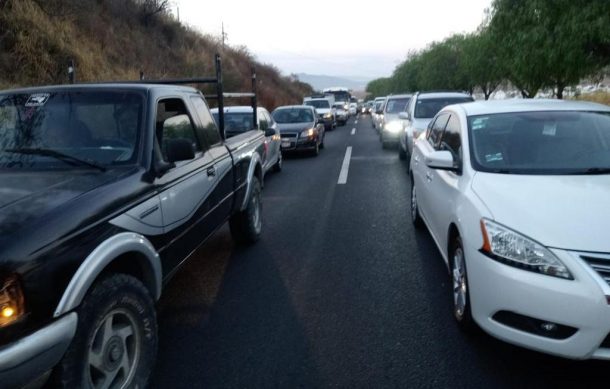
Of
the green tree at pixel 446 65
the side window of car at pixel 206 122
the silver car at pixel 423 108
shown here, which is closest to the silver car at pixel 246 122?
the silver car at pixel 423 108

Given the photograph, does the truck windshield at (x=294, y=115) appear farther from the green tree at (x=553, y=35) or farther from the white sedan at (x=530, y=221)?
the white sedan at (x=530, y=221)

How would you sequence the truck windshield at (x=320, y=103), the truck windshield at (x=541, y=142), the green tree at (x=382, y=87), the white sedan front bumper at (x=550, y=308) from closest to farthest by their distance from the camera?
the white sedan front bumper at (x=550, y=308) → the truck windshield at (x=541, y=142) → the truck windshield at (x=320, y=103) → the green tree at (x=382, y=87)

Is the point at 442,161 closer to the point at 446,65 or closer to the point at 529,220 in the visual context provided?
the point at 529,220

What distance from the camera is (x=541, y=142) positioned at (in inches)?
174

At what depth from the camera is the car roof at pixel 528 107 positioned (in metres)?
4.84

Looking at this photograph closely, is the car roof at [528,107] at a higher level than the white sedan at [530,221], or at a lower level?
higher

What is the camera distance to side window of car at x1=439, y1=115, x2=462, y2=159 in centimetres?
475

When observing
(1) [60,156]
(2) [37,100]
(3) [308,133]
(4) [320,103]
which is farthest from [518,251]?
(4) [320,103]

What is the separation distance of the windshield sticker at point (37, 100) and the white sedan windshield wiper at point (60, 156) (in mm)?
420

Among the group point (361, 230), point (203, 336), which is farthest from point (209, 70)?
point (203, 336)

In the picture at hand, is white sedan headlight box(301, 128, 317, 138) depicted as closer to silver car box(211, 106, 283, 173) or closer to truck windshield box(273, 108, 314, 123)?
truck windshield box(273, 108, 314, 123)

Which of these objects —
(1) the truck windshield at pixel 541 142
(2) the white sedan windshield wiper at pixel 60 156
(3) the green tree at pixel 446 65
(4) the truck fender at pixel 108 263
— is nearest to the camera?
(4) the truck fender at pixel 108 263

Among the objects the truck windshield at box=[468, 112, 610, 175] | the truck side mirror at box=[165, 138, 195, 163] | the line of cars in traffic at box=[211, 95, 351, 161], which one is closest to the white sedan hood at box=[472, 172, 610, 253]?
the truck windshield at box=[468, 112, 610, 175]

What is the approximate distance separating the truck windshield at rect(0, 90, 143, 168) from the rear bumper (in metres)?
1.41
